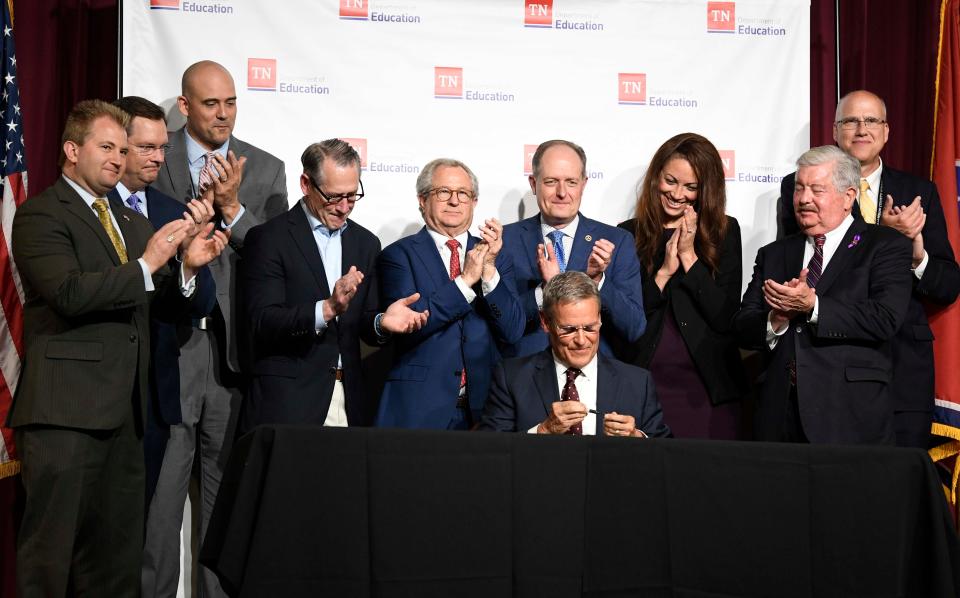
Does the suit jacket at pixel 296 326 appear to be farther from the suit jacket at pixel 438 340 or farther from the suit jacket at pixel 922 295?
the suit jacket at pixel 922 295

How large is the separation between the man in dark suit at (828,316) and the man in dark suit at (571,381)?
0.66 m

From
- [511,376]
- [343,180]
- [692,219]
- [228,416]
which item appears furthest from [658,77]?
[228,416]

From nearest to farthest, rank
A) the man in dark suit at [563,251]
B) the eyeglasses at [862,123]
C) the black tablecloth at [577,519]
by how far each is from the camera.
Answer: the black tablecloth at [577,519] → the man in dark suit at [563,251] → the eyeglasses at [862,123]

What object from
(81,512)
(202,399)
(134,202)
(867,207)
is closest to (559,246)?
(867,207)

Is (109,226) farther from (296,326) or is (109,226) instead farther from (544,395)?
(544,395)

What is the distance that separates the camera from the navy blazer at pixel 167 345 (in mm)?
3848

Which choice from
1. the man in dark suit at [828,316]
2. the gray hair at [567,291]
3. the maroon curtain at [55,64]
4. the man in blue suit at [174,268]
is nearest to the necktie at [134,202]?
the man in blue suit at [174,268]

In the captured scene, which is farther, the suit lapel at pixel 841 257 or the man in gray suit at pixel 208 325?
the man in gray suit at pixel 208 325

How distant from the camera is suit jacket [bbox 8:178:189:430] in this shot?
132 inches

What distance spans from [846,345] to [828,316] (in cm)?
17

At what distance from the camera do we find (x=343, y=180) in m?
3.94

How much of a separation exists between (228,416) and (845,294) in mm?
2465

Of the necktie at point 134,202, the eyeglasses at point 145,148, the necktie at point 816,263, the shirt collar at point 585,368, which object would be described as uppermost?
the eyeglasses at point 145,148

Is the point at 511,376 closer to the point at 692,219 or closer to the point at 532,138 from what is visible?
the point at 692,219
